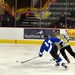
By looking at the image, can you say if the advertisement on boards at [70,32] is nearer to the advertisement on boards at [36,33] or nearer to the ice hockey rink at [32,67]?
the advertisement on boards at [36,33]

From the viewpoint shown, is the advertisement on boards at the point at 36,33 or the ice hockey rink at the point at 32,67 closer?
the ice hockey rink at the point at 32,67

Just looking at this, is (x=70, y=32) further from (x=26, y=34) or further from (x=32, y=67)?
(x=32, y=67)

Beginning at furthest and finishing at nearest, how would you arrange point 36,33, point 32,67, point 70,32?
point 36,33, point 70,32, point 32,67

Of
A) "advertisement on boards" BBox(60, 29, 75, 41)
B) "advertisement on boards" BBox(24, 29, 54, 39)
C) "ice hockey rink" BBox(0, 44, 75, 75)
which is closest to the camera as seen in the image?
"ice hockey rink" BBox(0, 44, 75, 75)

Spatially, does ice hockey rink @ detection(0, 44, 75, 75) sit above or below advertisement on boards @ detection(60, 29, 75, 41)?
below

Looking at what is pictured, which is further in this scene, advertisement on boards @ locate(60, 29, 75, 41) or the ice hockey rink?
advertisement on boards @ locate(60, 29, 75, 41)

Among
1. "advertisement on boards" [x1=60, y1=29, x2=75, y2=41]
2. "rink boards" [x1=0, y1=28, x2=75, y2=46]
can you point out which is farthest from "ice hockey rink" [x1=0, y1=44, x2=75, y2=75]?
"advertisement on boards" [x1=60, y1=29, x2=75, y2=41]

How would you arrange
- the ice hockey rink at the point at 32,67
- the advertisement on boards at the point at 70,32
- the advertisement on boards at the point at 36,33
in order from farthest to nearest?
the advertisement on boards at the point at 36,33
the advertisement on boards at the point at 70,32
the ice hockey rink at the point at 32,67

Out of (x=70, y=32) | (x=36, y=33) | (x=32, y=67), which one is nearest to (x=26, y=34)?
(x=36, y=33)

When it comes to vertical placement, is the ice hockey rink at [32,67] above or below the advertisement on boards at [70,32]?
below

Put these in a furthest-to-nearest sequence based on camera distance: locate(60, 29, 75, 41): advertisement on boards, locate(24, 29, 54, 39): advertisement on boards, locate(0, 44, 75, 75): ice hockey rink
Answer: locate(24, 29, 54, 39): advertisement on boards < locate(60, 29, 75, 41): advertisement on boards < locate(0, 44, 75, 75): ice hockey rink

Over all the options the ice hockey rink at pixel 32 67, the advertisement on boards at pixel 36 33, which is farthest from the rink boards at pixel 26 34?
the ice hockey rink at pixel 32 67

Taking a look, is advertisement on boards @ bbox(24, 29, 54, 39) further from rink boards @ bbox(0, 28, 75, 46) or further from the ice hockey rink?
the ice hockey rink

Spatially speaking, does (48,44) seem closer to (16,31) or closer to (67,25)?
(16,31)
